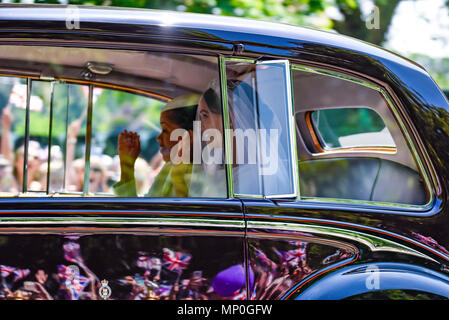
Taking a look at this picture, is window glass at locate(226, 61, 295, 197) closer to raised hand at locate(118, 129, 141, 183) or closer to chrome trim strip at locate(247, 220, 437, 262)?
chrome trim strip at locate(247, 220, 437, 262)

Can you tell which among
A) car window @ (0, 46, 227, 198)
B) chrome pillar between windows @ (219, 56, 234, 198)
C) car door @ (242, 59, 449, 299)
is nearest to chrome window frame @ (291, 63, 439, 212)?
car door @ (242, 59, 449, 299)

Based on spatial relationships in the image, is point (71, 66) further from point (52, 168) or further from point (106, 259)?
point (106, 259)

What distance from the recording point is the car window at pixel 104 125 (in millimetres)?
2266

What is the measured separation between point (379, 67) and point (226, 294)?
3.36 feet

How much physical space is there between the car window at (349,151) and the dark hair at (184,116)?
45 centimetres

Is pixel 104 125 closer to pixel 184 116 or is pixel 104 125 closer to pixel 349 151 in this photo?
pixel 184 116

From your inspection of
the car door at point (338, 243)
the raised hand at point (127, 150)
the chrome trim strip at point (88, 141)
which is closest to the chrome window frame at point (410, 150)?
the car door at point (338, 243)

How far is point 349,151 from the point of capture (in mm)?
2867

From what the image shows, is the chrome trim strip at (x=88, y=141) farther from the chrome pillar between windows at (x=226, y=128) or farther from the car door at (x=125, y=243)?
the chrome pillar between windows at (x=226, y=128)

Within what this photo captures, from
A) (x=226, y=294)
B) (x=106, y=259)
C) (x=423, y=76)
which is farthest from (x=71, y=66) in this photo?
(x=423, y=76)

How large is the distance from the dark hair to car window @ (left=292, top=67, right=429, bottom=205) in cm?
45

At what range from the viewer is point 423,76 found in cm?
221

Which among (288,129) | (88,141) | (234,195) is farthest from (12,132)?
(288,129)

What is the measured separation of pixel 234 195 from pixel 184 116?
0.54 m
